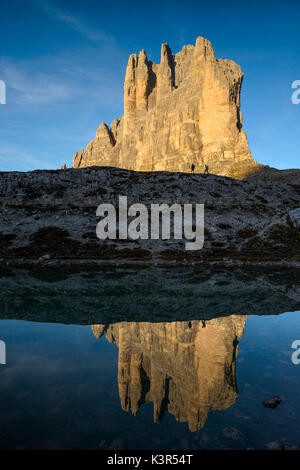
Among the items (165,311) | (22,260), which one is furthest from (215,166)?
(165,311)

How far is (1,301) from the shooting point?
24359mm

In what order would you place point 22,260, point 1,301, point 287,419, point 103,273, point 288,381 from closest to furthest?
point 287,419, point 288,381, point 1,301, point 103,273, point 22,260

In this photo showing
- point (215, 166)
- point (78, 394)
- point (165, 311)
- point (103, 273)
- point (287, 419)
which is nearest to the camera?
point (287, 419)

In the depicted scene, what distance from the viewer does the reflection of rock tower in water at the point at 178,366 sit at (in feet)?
31.8

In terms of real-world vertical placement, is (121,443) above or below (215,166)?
below

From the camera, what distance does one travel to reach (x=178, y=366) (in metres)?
12.2

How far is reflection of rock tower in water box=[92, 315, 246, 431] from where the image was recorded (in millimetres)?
9688

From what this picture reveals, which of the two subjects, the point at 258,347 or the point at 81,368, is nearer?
the point at 81,368
